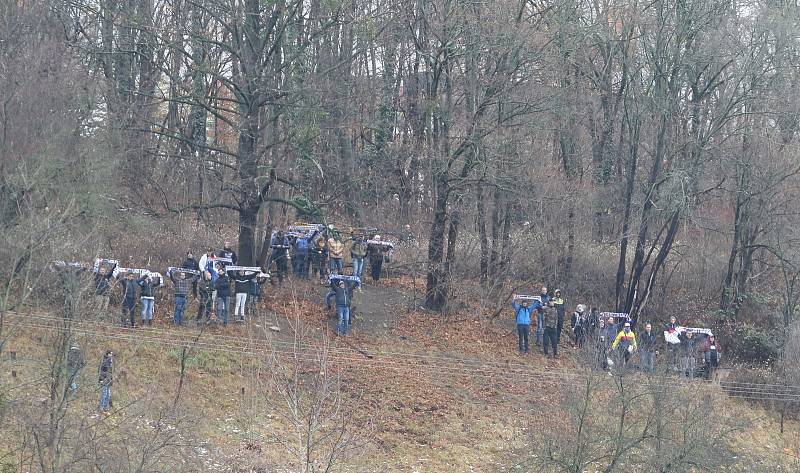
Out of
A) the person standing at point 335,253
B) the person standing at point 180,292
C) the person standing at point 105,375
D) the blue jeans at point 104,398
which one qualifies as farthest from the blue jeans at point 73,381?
the person standing at point 335,253

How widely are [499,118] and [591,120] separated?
20.8ft

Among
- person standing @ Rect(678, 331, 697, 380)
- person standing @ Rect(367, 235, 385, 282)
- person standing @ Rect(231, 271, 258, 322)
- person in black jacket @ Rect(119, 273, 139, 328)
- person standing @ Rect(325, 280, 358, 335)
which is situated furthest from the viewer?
person standing @ Rect(367, 235, 385, 282)

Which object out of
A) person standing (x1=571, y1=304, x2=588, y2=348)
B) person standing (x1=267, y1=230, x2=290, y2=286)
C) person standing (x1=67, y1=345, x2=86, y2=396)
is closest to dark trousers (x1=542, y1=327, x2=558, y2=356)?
person standing (x1=571, y1=304, x2=588, y2=348)

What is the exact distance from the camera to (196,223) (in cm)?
3203

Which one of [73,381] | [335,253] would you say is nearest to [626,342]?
[335,253]

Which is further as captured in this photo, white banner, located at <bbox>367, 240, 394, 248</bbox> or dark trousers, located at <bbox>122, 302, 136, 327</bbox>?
white banner, located at <bbox>367, 240, 394, 248</bbox>

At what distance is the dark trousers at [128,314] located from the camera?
23266mm

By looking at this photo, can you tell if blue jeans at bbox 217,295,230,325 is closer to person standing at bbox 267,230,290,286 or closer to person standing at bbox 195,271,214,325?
person standing at bbox 195,271,214,325

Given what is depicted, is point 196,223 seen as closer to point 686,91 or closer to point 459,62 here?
point 459,62

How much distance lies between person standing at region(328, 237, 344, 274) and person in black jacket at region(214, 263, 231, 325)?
455 centimetres

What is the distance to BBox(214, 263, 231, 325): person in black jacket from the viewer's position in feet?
79.3

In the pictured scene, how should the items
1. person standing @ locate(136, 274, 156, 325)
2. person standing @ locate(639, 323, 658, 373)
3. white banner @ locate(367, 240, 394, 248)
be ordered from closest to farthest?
person standing @ locate(639, 323, 658, 373) < person standing @ locate(136, 274, 156, 325) < white banner @ locate(367, 240, 394, 248)

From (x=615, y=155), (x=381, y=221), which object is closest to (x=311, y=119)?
(x=381, y=221)

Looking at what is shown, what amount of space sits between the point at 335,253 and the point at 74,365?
12.0 meters
